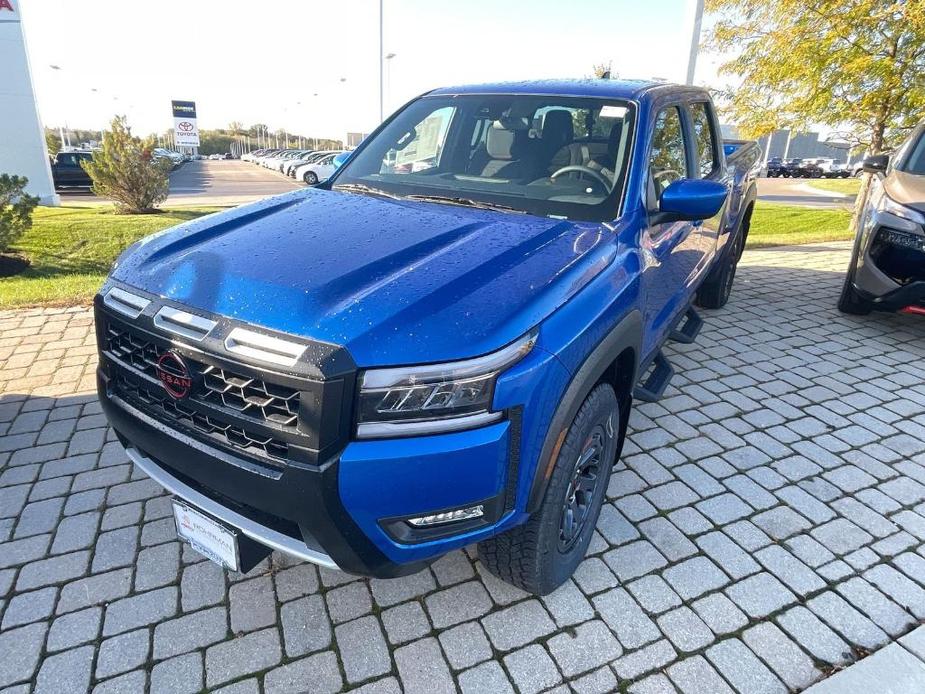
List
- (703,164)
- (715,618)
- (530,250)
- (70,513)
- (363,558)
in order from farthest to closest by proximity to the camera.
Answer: (703,164)
(70,513)
(715,618)
(530,250)
(363,558)

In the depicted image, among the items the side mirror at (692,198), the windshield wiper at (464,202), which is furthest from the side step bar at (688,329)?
the windshield wiper at (464,202)

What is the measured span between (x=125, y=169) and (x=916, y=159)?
40.5 feet

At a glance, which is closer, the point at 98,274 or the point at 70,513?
the point at 70,513

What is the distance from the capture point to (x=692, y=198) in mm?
2625

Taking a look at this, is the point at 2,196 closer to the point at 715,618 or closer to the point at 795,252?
the point at 715,618

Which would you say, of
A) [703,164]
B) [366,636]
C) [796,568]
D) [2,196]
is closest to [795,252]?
[703,164]

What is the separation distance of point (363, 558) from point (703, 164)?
3.48 meters

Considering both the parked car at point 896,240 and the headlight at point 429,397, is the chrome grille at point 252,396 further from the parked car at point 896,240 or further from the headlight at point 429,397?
the parked car at point 896,240

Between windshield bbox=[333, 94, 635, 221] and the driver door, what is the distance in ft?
0.79

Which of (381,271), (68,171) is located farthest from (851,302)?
(68,171)

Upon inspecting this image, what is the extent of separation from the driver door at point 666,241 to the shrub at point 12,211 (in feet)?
25.0

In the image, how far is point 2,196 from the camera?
7.32m

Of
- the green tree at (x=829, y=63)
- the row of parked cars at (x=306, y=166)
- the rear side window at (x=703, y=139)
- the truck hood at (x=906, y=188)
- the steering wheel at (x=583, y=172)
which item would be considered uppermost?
the green tree at (x=829, y=63)

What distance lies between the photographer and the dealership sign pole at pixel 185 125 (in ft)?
147
